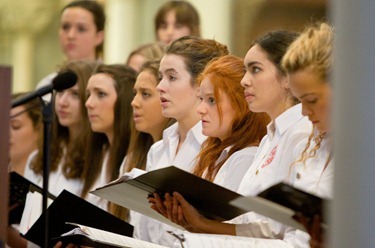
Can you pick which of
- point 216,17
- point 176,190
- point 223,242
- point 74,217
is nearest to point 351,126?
point 223,242

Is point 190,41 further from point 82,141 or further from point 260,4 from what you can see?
point 260,4

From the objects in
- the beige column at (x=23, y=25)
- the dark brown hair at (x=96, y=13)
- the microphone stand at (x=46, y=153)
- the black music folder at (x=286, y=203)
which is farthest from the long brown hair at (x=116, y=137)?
the beige column at (x=23, y=25)

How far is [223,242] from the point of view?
14.2 ft

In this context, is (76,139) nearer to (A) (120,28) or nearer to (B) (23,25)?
(A) (120,28)

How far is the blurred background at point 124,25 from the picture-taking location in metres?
11.8

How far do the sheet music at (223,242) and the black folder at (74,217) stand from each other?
1280 mm

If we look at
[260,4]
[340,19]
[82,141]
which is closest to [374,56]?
[340,19]

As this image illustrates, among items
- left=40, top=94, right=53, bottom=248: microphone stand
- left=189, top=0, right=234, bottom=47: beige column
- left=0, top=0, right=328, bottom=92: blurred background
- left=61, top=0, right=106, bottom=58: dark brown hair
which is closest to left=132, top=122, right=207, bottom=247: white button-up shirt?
left=40, top=94, right=53, bottom=248: microphone stand

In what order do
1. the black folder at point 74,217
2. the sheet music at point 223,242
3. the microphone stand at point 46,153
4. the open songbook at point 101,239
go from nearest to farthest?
the sheet music at point 223,242, the open songbook at point 101,239, the black folder at point 74,217, the microphone stand at point 46,153

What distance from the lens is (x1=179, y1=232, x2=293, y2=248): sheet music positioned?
429 cm

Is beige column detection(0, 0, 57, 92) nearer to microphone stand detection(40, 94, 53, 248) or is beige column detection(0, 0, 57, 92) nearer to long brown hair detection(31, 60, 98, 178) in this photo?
long brown hair detection(31, 60, 98, 178)

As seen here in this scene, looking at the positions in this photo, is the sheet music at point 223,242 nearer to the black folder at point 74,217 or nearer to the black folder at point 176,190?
the black folder at point 176,190

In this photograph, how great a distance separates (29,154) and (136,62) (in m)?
1.14

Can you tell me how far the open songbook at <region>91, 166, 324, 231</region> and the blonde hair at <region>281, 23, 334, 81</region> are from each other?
0.45 meters
